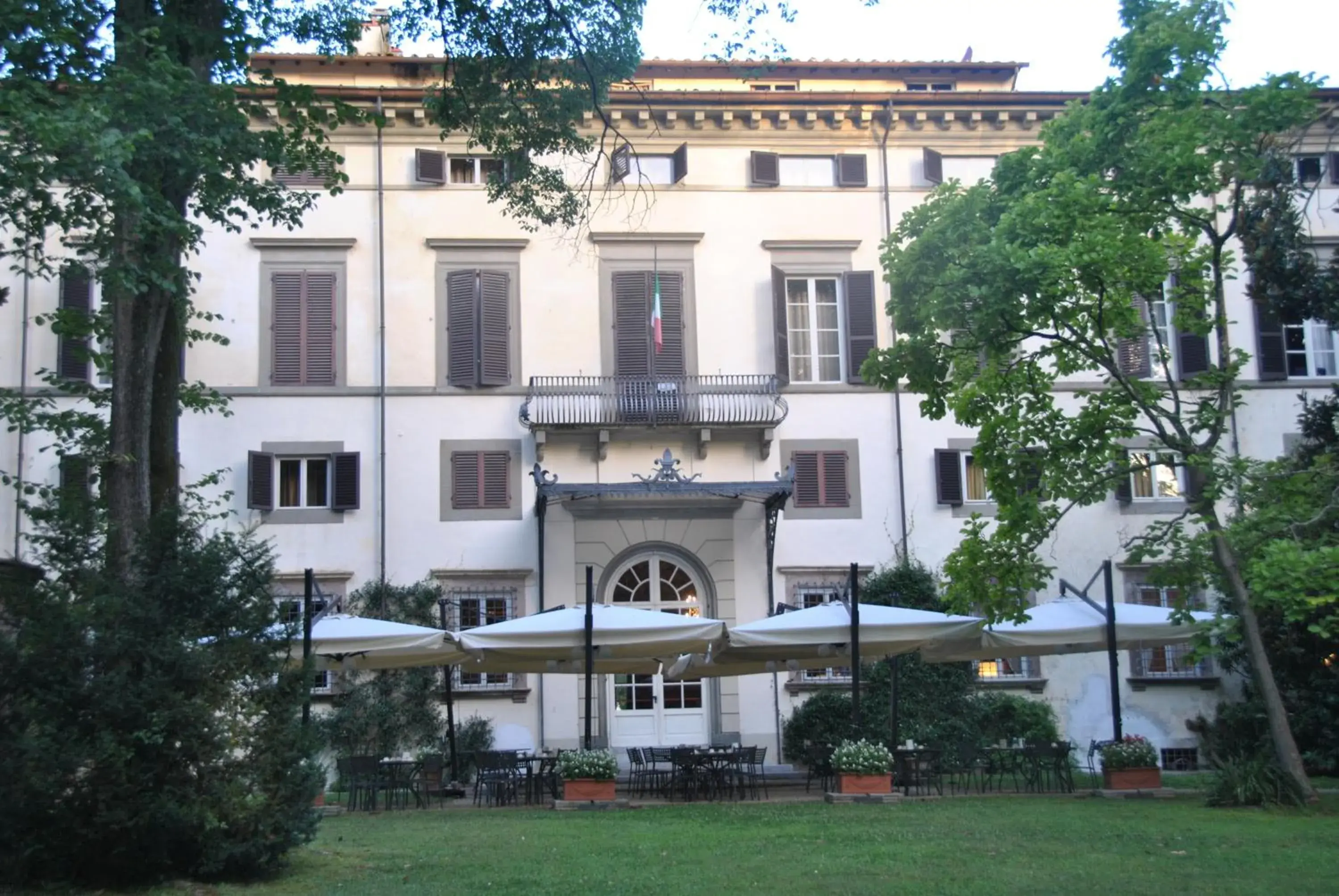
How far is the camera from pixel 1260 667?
1509 centimetres

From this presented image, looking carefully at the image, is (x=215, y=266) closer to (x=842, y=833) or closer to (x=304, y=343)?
(x=304, y=343)

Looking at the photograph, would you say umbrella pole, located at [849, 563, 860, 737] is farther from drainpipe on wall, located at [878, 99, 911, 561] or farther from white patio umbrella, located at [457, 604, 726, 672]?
drainpipe on wall, located at [878, 99, 911, 561]

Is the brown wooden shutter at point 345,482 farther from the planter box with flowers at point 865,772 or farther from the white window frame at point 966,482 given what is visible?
the planter box with flowers at point 865,772

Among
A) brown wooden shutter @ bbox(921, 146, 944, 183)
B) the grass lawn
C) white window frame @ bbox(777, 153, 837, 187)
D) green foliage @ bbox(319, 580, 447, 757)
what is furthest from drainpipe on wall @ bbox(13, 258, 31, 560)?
brown wooden shutter @ bbox(921, 146, 944, 183)

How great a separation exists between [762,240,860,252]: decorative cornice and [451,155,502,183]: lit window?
480cm

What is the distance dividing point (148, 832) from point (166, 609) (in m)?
1.48

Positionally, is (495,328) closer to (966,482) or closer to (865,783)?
(966,482)

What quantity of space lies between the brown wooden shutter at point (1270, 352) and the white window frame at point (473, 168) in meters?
13.1

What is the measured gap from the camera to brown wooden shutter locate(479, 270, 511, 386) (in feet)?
77.0

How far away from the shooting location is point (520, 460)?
2336 cm

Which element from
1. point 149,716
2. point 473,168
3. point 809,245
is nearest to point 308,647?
point 149,716

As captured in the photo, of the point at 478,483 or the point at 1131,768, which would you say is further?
the point at 478,483

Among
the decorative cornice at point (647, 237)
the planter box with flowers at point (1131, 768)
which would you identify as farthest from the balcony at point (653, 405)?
the planter box with flowers at point (1131, 768)

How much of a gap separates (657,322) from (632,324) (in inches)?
23.9
